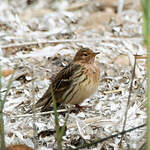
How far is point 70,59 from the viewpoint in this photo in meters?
8.18

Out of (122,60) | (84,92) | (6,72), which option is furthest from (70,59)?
(84,92)

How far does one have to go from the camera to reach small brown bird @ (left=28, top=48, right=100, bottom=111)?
6.61 meters

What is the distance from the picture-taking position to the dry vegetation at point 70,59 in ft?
18.3

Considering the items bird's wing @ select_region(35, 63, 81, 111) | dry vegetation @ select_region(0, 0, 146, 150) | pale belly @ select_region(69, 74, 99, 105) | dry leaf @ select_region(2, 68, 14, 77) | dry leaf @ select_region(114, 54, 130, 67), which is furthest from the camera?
dry leaf @ select_region(114, 54, 130, 67)

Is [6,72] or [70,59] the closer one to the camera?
[6,72]

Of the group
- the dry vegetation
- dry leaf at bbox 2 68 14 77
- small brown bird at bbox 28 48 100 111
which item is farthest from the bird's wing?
dry leaf at bbox 2 68 14 77

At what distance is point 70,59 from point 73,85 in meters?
1.52

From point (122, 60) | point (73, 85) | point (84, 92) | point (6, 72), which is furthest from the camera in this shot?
point (122, 60)

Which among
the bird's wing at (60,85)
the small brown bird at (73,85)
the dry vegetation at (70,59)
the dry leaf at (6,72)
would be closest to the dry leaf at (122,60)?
the dry vegetation at (70,59)

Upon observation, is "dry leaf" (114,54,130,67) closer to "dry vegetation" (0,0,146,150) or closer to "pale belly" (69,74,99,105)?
"dry vegetation" (0,0,146,150)

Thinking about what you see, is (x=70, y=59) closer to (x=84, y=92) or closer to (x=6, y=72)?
(x=6, y=72)

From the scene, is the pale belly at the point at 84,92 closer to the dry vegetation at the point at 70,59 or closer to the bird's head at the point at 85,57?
the dry vegetation at the point at 70,59

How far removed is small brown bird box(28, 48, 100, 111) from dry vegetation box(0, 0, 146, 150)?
8.3 inches

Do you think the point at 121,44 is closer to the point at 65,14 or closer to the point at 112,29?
the point at 112,29
